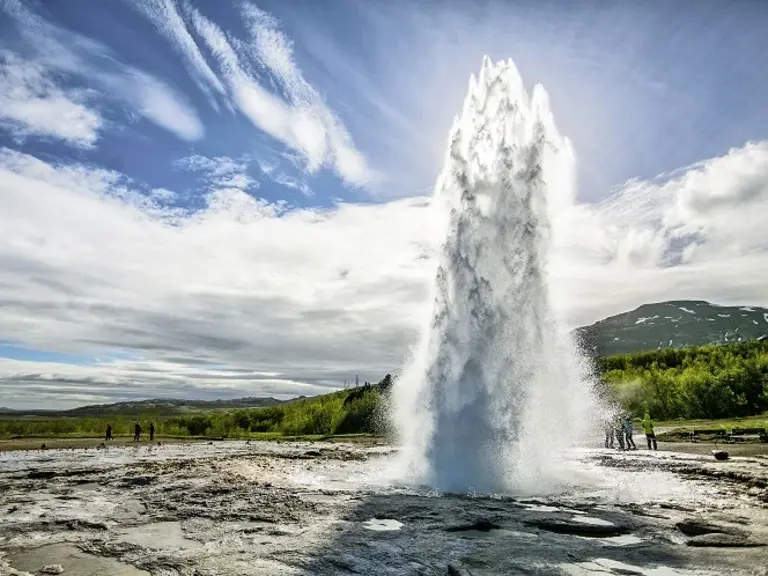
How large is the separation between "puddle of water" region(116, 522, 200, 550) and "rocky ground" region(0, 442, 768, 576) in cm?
4

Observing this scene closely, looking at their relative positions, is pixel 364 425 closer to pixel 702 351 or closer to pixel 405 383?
pixel 405 383

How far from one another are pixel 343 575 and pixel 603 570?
11.7ft

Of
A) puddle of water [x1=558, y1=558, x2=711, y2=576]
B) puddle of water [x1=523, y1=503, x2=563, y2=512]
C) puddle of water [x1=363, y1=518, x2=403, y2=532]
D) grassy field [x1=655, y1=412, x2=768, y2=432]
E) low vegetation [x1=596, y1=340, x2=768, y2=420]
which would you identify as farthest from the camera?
low vegetation [x1=596, y1=340, x2=768, y2=420]

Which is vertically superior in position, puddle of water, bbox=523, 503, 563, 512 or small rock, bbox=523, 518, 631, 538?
puddle of water, bbox=523, 503, 563, 512

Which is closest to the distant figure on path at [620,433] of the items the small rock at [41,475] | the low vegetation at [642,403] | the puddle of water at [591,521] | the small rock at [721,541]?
the puddle of water at [591,521]

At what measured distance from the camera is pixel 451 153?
73.6 feet

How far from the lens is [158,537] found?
10172mm

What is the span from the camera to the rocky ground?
8141mm

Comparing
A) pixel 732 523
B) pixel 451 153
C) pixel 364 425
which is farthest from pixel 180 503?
pixel 364 425

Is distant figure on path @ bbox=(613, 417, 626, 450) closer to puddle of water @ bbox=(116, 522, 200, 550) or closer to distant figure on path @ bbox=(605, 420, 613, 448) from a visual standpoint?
distant figure on path @ bbox=(605, 420, 613, 448)

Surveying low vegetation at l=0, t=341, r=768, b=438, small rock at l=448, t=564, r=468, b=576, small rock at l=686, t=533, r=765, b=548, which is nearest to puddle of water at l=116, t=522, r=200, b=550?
small rock at l=448, t=564, r=468, b=576

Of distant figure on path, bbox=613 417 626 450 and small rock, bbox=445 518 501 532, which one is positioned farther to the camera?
distant figure on path, bbox=613 417 626 450

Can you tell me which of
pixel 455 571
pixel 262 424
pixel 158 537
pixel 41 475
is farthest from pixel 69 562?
pixel 262 424

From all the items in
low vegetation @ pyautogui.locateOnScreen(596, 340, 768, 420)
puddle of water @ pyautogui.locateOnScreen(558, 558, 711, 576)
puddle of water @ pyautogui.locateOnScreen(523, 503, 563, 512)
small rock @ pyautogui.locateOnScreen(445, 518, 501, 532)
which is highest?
low vegetation @ pyautogui.locateOnScreen(596, 340, 768, 420)
